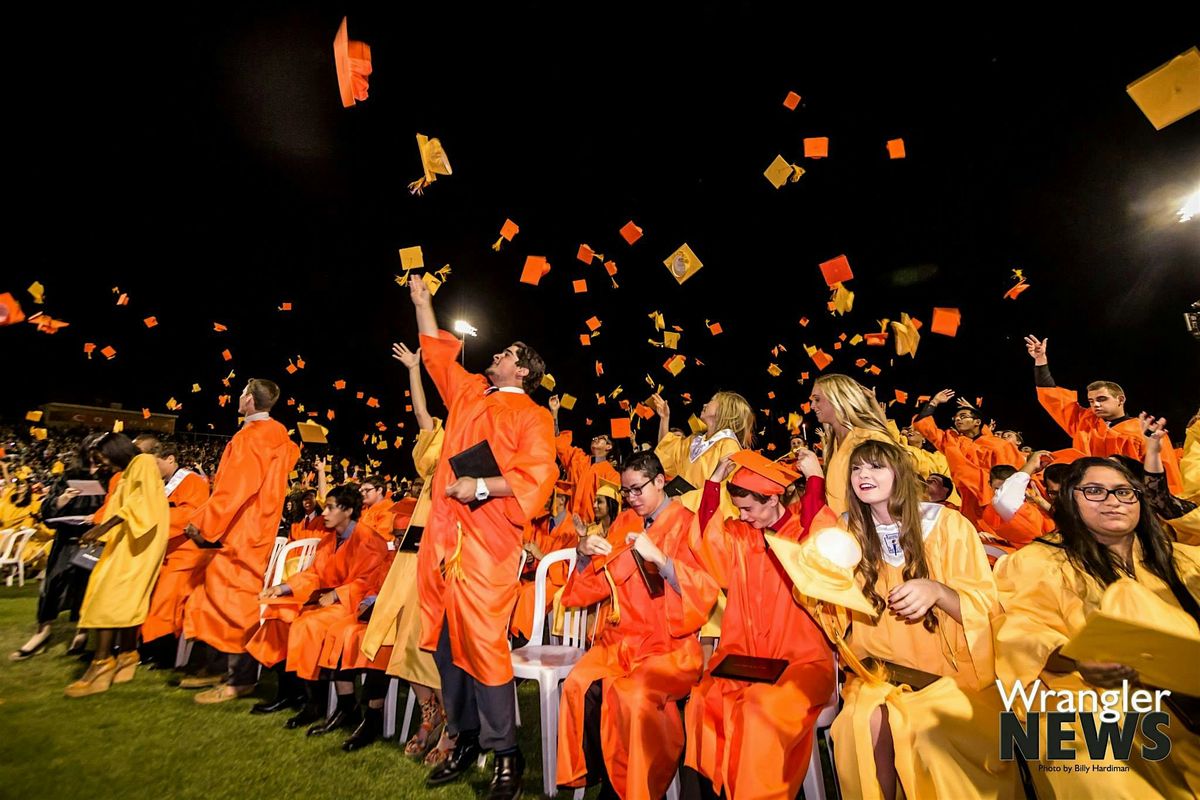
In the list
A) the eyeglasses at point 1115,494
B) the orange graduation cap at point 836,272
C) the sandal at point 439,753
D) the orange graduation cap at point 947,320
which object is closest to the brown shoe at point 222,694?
the sandal at point 439,753

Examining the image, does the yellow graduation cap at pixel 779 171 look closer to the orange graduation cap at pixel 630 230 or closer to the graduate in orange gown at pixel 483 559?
the orange graduation cap at pixel 630 230

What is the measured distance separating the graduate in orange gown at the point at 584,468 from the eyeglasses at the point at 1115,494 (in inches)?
185

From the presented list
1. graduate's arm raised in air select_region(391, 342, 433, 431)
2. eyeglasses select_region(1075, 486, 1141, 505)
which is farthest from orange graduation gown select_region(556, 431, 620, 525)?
eyeglasses select_region(1075, 486, 1141, 505)

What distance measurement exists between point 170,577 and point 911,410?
1330 centimetres

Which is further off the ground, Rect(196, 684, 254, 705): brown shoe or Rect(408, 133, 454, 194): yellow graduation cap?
Rect(408, 133, 454, 194): yellow graduation cap

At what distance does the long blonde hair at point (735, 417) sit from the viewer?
171 inches

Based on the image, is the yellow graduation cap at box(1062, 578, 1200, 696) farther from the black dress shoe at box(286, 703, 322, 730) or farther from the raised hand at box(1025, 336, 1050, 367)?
the raised hand at box(1025, 336, 1050, 367)

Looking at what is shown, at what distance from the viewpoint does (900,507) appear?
2.30 metres

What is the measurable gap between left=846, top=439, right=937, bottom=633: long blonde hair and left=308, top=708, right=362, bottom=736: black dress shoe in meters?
3.38

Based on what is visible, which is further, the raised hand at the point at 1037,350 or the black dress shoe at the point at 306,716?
the raised hand at the point at 1037,350

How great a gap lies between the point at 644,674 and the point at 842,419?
70.9 inches

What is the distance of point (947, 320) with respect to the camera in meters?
9.85

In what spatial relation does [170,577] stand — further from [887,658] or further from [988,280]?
[988,280]

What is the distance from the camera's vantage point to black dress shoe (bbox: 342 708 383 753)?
3318 mm
